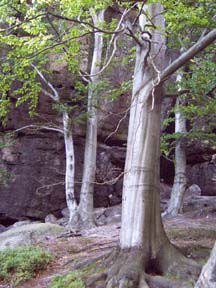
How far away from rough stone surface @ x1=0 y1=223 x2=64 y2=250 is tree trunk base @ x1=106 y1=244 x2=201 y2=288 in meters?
4.08

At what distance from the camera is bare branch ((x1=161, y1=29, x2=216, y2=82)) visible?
5922 mm

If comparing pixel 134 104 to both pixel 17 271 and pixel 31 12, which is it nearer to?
pixel 31 12

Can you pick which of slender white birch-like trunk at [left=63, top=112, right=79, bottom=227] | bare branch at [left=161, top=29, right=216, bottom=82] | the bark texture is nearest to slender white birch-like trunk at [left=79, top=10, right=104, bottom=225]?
slender white birch-like trunk at [left=63, top=112, right=79, bottom=227]

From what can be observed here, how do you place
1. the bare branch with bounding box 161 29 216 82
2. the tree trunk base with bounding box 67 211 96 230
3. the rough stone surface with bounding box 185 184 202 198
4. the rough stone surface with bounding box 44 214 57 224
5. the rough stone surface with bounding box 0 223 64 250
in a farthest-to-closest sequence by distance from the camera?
the rough stone surface with bounding box 185 184 202 198, the rough stone surface with bounding box 44 214 57 224, the tree trunk base with bounding box 67 211 96 230, the rough stone surface with bounding box 0 223 64 250, the bare branch with bounding box 161 29 216 82

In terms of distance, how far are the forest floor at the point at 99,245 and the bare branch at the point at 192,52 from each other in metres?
3.27

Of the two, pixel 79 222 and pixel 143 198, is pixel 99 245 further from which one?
pixel 79 222

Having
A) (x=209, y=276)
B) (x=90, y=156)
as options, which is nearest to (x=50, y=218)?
(x=90, y=156)

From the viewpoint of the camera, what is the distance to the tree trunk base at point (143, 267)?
215 inches

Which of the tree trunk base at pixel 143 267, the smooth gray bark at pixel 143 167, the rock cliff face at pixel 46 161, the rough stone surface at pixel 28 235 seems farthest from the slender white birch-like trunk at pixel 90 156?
the tree trunk base at pixel 143 267

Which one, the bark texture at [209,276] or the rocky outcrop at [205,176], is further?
the rocky outcrop at [205,176]

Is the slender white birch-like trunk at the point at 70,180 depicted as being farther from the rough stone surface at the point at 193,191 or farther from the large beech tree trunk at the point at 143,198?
the large beech tree trunk at the point at 143,198

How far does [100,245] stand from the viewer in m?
8.81

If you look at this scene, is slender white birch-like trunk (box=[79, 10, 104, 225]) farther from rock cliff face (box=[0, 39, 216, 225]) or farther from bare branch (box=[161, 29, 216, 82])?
bare branch (box=[161, 29, 216, 82])

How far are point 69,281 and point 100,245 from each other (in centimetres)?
278
